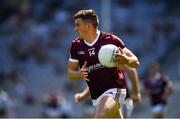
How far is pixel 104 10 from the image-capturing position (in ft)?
103

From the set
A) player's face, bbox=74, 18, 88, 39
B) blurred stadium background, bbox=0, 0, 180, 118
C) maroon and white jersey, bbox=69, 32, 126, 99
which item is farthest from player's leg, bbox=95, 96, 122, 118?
blurred stadium background, bbox=0, 0, 180, 118

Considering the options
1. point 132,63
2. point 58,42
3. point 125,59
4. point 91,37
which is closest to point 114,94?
point 132,63

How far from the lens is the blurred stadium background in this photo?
2906 centimetres

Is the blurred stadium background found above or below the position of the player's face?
below

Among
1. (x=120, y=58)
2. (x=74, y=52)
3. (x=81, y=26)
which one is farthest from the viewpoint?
(x=74, y=52)

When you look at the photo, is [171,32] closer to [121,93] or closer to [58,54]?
[58,54]

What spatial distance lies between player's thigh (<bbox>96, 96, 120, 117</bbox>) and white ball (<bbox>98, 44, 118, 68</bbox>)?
50 cm

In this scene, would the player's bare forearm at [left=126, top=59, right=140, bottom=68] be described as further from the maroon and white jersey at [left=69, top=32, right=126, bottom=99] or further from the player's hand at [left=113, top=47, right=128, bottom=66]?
the maroon and white jersey at [left=69, top=32, right=126, bottom=99]

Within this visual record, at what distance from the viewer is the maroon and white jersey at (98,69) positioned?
11422 mm

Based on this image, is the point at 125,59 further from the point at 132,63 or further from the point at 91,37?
the point at 91,37

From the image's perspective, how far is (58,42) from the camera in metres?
31.6

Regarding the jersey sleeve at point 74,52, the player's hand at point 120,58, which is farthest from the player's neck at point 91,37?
the player's hand at point 120,58

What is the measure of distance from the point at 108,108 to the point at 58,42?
20.6 metres

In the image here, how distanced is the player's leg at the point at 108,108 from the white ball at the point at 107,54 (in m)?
0.51
